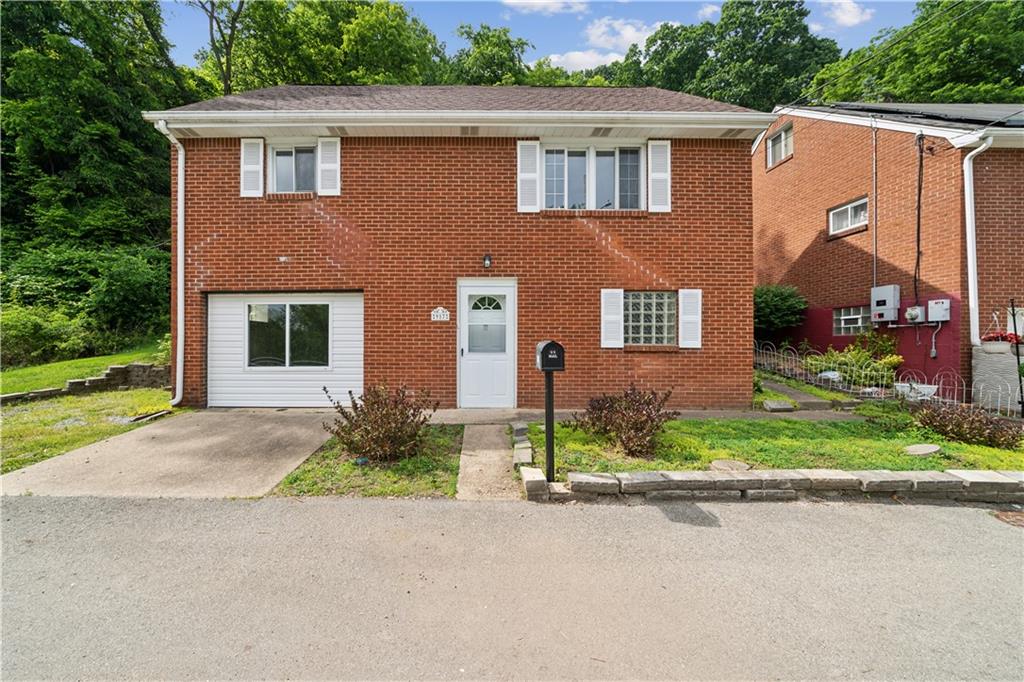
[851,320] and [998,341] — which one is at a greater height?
[851,320]

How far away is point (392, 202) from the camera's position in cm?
789

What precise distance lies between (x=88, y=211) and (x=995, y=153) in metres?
26.0

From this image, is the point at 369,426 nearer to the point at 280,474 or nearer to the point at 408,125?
the point at 280,474

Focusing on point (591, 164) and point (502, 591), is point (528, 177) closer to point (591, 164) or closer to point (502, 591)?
point (591, 164)

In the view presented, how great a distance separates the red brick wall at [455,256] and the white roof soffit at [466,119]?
421 millimetres

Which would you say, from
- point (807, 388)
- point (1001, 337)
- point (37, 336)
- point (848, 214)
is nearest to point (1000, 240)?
point (1001, 337)

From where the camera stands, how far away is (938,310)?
851cm

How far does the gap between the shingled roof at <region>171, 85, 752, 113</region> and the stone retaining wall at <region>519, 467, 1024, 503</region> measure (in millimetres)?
6311

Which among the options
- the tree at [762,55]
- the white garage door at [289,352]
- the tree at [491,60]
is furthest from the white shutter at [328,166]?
the tree at [762,55]

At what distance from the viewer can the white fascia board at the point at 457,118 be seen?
738cm

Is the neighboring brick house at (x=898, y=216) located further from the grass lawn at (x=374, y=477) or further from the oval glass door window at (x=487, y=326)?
the grass lawn at (x=374, y=477)

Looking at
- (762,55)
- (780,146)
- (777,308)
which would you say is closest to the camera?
(777,308)

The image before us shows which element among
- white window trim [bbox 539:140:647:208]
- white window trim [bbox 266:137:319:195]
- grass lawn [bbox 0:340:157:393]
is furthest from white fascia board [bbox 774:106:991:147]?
grass lawn [bbox 0:340:157:393]

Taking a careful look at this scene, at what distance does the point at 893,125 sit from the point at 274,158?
13.4m
